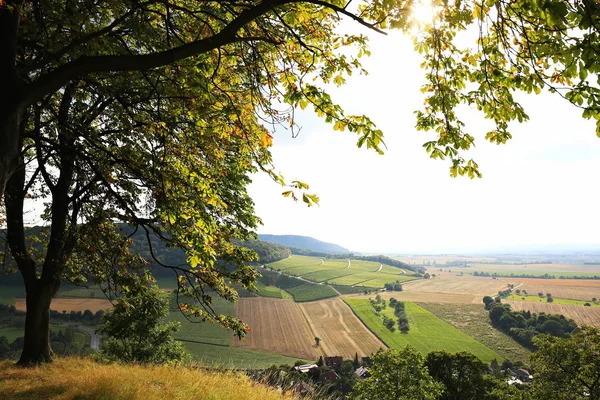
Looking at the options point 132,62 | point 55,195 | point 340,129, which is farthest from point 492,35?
point 55,195

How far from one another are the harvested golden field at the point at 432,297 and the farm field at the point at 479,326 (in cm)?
657

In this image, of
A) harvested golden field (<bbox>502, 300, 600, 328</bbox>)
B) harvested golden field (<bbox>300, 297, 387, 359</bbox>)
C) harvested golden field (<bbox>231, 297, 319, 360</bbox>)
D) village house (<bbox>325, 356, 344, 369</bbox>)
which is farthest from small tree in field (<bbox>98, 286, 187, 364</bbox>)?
harvested golden field (<bbox>502, 300, 600, 328</bbox>)

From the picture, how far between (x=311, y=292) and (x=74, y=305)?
227 ft

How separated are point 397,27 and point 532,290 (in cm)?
16244

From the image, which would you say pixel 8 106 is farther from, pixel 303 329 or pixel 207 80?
pixel 303 329

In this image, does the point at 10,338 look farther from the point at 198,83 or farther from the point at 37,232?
the point at 198,83

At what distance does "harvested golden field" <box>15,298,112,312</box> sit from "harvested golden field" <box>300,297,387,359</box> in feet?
171

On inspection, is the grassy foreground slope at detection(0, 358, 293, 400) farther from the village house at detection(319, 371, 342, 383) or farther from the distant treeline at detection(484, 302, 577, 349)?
the distant treeline at detection(484, 302, 577, 349)

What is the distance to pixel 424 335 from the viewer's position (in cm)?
7338

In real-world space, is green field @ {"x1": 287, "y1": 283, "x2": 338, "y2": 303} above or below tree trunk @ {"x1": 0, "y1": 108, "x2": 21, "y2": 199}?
below

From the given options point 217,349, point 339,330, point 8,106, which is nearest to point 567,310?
point 339,330

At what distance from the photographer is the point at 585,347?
22.3 meters

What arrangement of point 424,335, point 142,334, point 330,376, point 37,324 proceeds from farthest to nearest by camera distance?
point 424,335, point 330,376, point 142,334, point 37,324

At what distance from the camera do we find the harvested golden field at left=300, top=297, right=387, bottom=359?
62.2m
